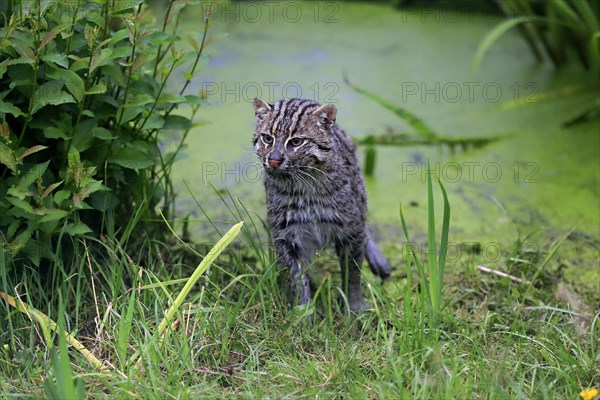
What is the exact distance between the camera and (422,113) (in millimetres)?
7641

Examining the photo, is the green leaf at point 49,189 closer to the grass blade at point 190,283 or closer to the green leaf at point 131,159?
the green leaf at point 131,159

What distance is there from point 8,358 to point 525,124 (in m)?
4.89

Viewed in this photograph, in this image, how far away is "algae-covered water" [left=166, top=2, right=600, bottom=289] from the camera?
6.05 metres

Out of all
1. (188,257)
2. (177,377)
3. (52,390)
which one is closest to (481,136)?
(188,257)

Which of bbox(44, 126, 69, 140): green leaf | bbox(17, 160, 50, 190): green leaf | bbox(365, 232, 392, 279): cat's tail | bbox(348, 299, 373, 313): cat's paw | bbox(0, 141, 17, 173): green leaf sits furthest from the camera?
bbox(365, 232, 392, 279): cat's tail

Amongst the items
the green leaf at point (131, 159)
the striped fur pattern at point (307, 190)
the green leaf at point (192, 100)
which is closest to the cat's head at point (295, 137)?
the striped fur pattern at point (307, 190)

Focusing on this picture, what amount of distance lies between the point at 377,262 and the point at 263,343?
4.64 feet

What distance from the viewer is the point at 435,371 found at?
148 inches

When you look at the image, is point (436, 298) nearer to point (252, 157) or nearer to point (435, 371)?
point (435, 371)

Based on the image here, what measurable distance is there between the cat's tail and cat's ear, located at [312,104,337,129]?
968 mm

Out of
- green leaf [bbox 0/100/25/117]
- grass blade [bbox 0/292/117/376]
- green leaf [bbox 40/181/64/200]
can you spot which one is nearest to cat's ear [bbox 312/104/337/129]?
green leaf [bbox 40/181/64/200]

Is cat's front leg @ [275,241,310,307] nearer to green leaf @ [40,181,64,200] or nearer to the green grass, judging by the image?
the green grass

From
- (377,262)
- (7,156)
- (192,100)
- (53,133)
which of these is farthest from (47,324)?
(377,262)

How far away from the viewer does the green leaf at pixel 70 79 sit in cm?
416
